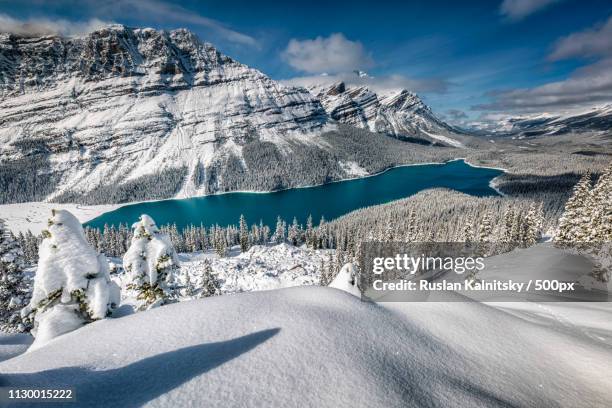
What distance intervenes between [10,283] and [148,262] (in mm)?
9935

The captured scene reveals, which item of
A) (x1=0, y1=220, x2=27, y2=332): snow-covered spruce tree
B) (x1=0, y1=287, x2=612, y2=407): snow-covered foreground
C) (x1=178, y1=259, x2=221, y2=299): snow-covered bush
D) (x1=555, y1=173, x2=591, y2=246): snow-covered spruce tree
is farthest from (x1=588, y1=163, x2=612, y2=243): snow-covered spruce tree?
(x1=0, y1=220, x2=27, y2=332): snow-covered spruce tree

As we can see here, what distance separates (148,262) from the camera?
17.5 metres

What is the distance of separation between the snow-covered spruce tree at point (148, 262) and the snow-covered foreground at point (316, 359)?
8.38 m

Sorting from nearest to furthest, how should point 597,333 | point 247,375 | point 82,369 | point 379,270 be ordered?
point 247,375
point 82,369
point 597,333
point 379,270

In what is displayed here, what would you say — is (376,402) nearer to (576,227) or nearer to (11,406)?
(11,406)

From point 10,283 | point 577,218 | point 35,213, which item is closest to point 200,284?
point 10,283

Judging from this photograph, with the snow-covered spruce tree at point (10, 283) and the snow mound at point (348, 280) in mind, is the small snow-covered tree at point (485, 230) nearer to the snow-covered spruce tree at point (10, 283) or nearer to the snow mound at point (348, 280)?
the snow mound at point (348, 280)

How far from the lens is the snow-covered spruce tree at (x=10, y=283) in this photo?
1820 centimetres

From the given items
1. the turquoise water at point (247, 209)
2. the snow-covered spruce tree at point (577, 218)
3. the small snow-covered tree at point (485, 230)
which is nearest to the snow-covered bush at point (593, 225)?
the snow-covered spruce tree at point (577, 218)

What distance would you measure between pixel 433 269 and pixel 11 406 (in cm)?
1601

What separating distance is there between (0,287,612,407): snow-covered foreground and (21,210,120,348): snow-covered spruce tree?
2776mm

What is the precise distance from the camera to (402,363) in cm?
669

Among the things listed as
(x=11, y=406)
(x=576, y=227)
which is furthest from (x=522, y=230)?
(x=11, y=406)

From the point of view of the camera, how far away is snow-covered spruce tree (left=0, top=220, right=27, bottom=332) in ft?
59.7
